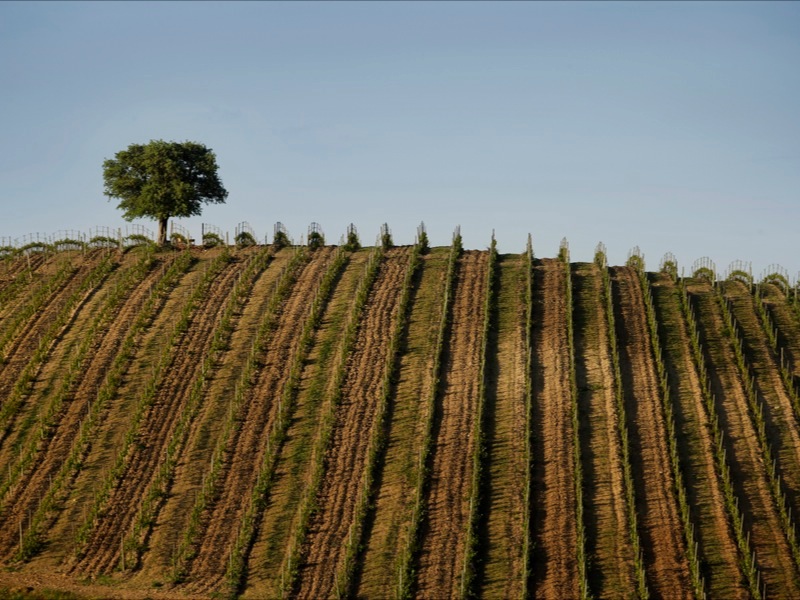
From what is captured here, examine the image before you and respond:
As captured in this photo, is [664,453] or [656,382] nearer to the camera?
[664,453]

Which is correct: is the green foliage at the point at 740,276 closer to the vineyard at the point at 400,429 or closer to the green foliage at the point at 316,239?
the vineyard at the point at 400,429

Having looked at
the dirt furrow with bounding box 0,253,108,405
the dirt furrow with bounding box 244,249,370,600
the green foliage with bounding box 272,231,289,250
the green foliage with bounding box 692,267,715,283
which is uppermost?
the green foliage with bounding box 272,231,289,250

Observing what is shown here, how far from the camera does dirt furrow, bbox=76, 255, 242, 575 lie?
53156 mm

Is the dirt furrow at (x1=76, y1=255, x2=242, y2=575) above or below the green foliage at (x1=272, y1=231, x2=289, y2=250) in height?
below

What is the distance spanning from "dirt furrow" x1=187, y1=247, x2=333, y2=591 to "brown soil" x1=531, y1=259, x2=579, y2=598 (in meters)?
15.2

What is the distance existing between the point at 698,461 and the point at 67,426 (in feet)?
118

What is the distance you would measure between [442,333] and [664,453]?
16.7 m

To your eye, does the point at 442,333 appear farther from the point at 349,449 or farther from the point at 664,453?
the point at 664,453

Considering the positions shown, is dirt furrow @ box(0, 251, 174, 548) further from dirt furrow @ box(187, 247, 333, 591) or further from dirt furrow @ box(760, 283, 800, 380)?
dirt furrow @ box(760, 283, 800, 380)

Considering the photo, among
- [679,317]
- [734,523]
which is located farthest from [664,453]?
[679,317]

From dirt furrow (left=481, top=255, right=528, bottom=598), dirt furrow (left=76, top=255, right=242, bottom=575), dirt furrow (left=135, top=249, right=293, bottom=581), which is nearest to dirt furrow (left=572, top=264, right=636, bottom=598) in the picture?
dirt furrow (left=481, top=255, right=528, bottom=598)

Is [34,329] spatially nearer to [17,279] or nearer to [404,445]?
A: [17,279]

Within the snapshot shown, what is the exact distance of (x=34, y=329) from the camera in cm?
7350

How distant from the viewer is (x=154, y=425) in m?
61.7
